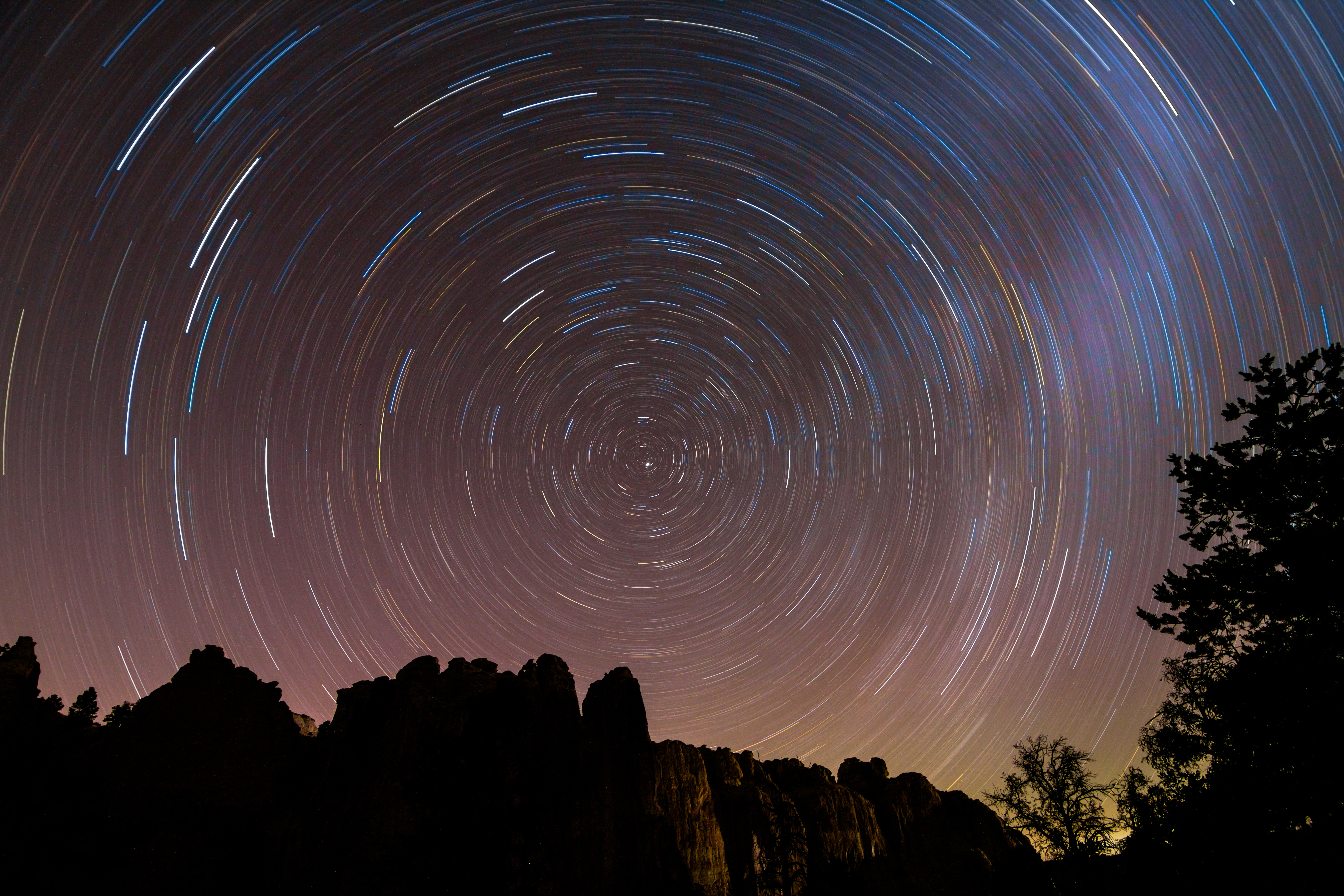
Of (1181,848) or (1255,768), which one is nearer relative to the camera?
(1255,768)

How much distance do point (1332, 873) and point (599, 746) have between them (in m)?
25.7

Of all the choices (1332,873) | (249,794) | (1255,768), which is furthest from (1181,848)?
(249,794)

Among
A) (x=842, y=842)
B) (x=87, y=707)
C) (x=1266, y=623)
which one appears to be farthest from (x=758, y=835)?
(x=87, y=707)

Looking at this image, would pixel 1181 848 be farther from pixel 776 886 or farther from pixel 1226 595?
pixel 776 886

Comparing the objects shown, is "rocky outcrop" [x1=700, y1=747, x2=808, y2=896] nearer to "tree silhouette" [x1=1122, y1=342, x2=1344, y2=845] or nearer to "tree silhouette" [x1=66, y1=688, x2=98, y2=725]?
"tree silhouette" [x1=1122, y1=342, x2=1344, y2=845]

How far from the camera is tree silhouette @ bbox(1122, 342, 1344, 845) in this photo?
46.4 feet

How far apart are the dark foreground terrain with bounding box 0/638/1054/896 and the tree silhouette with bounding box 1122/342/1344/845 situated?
70.3ft

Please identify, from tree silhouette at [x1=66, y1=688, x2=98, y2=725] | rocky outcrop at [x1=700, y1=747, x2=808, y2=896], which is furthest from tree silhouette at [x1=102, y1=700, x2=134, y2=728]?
rocky outcrop at [x1=700, y1=747, x2=808, y2=896]

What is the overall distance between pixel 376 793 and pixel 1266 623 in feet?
105

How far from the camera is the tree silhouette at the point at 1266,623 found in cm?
1416

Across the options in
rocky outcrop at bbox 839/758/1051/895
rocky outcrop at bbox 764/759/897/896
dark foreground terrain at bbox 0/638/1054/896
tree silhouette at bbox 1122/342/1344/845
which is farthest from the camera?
rocky outcrop at bbox 839/758/1051/895

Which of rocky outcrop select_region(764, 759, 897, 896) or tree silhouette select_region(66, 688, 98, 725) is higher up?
tree silhouette select_region(66, 688, 98, 725)

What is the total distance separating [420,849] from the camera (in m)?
22.3

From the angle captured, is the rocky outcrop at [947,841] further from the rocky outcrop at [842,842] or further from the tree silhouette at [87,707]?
the tree silhouette at [87,707]
